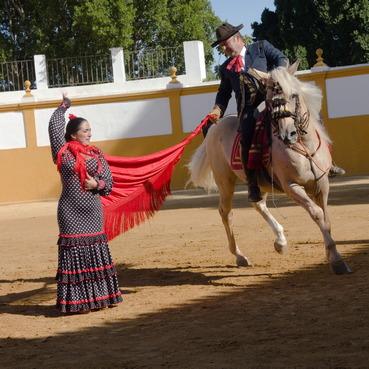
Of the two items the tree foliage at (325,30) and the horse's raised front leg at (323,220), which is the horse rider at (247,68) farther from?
the tree foliage at (325,30)

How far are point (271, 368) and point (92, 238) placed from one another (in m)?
2.96

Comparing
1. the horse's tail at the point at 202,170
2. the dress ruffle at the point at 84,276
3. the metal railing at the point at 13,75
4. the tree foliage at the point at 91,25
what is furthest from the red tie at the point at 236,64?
the tree foliage at the point at 91,25

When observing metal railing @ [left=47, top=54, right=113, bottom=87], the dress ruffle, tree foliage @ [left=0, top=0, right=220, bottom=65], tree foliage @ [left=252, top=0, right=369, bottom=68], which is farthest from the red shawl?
tree foliage @ [left=0, top=0, right=220, bottom=65]

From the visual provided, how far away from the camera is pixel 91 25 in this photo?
35656 mm

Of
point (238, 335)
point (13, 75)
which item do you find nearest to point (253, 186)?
point (238, 335)

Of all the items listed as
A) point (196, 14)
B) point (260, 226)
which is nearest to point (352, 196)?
point (260, 226)

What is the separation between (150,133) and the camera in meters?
25.3

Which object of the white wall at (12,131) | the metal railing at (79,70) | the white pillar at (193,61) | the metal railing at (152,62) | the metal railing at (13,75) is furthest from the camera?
the white pillar at (193,61)

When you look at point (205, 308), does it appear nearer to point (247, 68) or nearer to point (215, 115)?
point (247, 68)

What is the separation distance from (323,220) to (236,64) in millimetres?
1906

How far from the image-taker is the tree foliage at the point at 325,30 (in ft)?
112

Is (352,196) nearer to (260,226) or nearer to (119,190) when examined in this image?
(260,226)

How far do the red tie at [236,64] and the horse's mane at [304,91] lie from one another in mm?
756

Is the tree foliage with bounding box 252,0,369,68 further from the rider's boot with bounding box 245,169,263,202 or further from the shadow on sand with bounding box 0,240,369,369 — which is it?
the shadow on sand with bounding box 0,240,369,369
